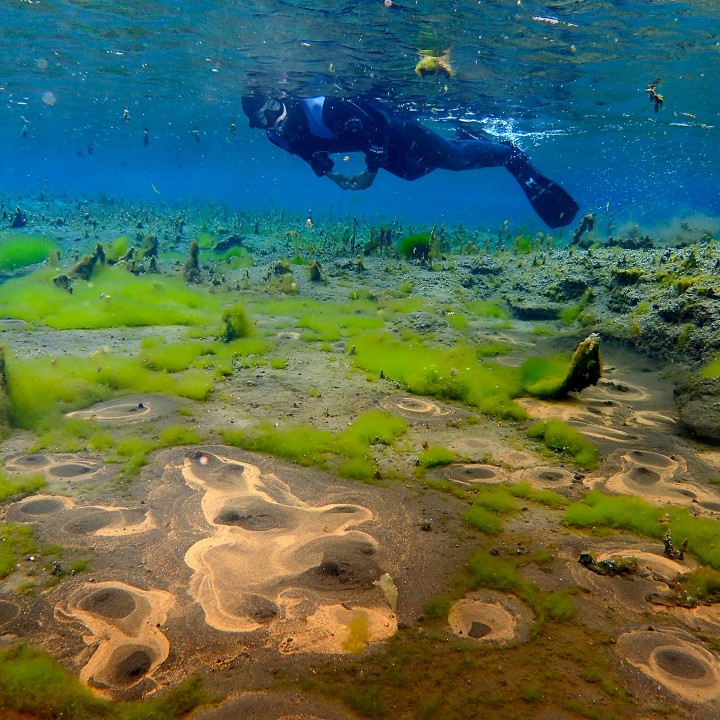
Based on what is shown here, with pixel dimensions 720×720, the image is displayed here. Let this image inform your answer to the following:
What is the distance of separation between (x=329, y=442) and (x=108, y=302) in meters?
10.3

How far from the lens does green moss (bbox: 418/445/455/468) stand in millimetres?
5863

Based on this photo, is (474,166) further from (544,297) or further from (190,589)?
(190,589)

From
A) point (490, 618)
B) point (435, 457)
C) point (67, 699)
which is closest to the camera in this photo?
point (67, 699)

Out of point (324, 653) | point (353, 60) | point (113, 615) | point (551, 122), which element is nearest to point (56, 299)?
point (113, 615)

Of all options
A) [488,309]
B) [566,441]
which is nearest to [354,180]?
[488,309]

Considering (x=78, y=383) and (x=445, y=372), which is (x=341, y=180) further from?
(x=78, y=383)

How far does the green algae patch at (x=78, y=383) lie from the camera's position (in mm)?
6641

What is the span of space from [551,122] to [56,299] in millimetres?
32071

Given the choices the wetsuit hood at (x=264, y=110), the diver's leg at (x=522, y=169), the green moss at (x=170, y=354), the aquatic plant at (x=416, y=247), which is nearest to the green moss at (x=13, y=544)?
the green moss at (x=170, y=354)

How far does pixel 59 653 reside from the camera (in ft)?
10.0

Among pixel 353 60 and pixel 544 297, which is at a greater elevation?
pixel 353 60

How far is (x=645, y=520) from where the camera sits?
4656 mm

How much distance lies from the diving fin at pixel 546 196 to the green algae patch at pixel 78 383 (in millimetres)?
12953

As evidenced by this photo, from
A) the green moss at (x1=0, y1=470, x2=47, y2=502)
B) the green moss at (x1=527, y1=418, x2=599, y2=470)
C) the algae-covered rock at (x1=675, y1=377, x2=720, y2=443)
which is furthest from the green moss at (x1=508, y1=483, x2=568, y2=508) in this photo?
the green moss at (x1=0, y1=470, x2=47, y2=502)
